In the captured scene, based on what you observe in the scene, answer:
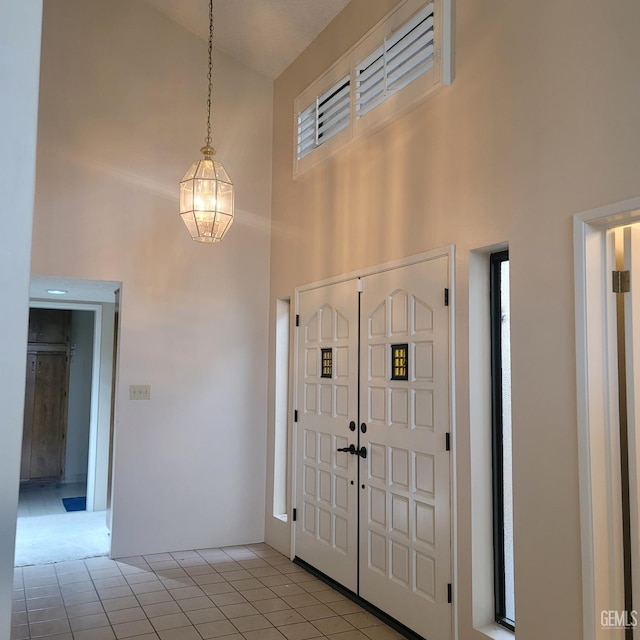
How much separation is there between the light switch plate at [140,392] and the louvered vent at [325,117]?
226 cm

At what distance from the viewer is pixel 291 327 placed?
16.2ft

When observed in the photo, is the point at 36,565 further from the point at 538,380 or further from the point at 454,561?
the point at 538,380

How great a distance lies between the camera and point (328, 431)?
4184mm

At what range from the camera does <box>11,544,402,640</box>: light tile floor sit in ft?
10.9

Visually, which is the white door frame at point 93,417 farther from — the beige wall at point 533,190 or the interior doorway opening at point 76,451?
the beige wall at point 533,190

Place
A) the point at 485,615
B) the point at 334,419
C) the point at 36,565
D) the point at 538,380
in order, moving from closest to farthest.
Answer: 1. the point at 538,380
2. the point at 485,615
3. the point at 334,419
4. the point at 36,565

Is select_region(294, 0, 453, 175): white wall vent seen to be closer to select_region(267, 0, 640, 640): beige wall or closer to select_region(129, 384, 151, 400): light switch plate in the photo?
select_region(267, 0, 640, 640): beige wall

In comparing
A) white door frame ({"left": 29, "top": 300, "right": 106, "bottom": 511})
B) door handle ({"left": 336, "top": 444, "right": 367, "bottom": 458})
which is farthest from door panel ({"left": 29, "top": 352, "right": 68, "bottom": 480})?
door handle ({"left": 336, "top": 444, "right": 367, "bottom": 458})

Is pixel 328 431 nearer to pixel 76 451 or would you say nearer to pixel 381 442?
pixel 381 442

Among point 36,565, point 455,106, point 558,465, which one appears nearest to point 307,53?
point 455,106

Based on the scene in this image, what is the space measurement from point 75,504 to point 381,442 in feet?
14.2

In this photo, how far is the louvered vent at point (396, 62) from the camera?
3.30 metres

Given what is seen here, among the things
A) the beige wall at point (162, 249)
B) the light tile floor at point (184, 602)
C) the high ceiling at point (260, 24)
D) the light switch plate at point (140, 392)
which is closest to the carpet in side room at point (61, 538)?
the light tile floor at point (184, 602)

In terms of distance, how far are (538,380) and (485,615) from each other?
3.94 feet
